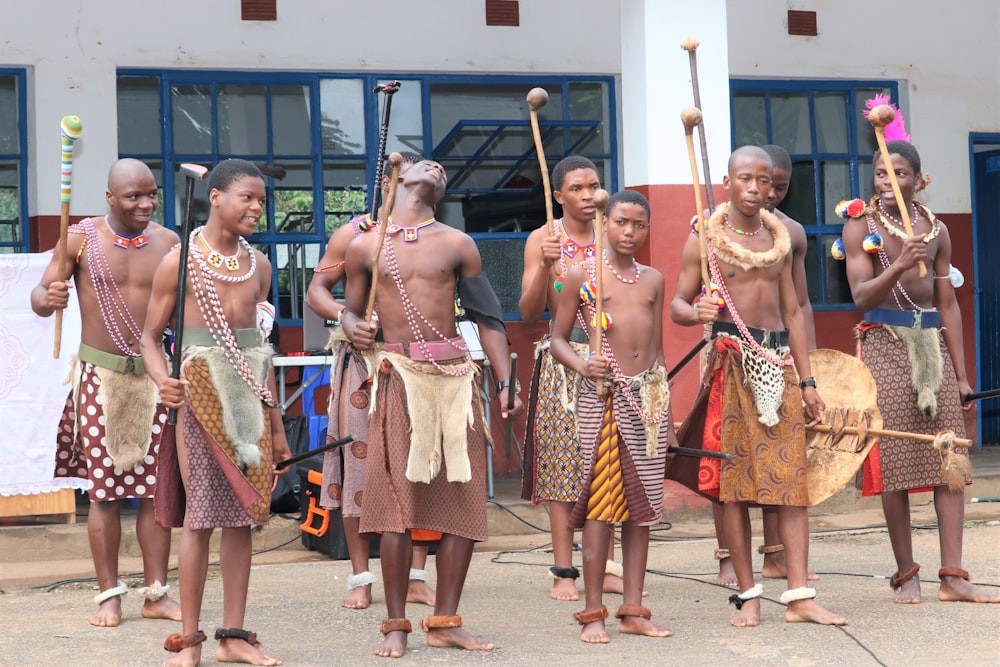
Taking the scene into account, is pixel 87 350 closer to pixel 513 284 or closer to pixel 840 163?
pixel 513 284

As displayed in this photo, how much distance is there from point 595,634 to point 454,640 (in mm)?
581

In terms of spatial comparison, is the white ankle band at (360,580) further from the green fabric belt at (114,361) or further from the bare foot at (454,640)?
the green fabric belt at (114,361)

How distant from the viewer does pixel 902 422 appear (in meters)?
6.76

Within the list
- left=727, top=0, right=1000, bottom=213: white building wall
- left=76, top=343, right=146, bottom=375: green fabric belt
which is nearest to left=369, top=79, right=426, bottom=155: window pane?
left=727, top=0, right=1000, bottom=213: white building wall

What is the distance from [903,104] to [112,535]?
287 inches

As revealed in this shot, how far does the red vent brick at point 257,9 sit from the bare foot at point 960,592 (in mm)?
6175

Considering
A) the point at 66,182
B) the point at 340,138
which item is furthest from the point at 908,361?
the point at 340,138

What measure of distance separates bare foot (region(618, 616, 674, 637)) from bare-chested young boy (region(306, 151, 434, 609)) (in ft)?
4.25

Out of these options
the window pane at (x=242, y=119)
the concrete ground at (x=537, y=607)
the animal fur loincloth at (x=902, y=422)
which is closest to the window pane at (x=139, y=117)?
the window pane at (x=242, y=119)

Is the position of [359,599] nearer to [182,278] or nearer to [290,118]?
[182,278]

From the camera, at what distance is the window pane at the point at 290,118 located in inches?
413

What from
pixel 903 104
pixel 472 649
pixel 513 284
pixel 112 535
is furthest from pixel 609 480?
pixel 903 104

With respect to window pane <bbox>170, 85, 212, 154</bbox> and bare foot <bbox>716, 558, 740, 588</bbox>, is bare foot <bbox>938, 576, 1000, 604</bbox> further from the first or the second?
window pane <bbox>170, 85, 212, 154</bbox>

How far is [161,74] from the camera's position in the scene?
10234mm
